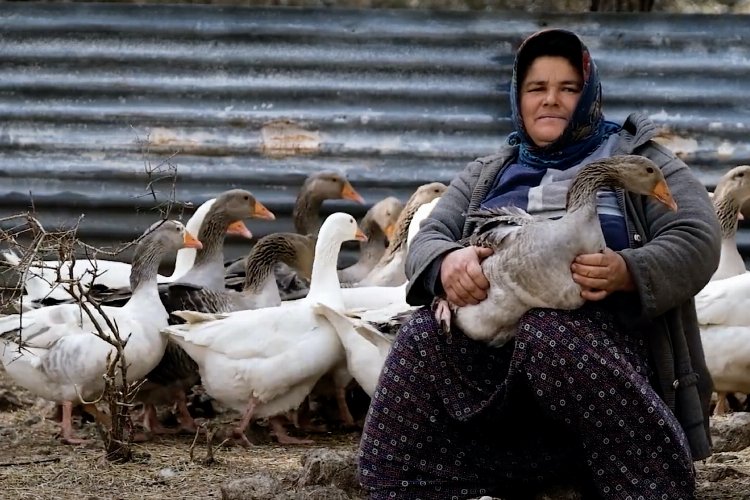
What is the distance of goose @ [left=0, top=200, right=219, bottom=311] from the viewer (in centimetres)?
623

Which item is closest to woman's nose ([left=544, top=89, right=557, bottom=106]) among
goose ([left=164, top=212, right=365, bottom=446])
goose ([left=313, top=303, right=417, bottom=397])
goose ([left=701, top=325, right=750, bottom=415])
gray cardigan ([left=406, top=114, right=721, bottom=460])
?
gray cardigan ([left=406, top=114, right=721, bottom=460])

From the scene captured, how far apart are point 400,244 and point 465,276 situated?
2928 millimetres

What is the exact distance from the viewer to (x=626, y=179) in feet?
13.3

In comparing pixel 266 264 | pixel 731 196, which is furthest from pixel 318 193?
pixel 731 196

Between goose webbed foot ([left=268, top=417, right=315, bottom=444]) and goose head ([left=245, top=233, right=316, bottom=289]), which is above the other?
goose head ([left=245, top=233, right=316, bottom=289])

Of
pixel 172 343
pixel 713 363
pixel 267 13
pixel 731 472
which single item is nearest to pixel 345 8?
pixel 267 13

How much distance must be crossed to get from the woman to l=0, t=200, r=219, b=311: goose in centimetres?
226

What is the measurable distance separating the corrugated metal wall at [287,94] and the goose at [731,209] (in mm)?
327

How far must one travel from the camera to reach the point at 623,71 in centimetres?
710

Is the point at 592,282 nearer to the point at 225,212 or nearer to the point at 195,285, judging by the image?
the point at 195,285

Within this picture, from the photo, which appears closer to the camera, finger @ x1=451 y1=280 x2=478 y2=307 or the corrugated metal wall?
finger @ x1=451 y1=280 x2=478 y2=307

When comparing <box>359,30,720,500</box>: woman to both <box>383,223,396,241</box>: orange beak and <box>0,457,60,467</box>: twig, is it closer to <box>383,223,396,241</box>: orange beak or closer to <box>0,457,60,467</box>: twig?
<box>0,457,60,467</box>: twig

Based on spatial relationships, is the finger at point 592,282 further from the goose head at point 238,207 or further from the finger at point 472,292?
the goose head at point 238,207

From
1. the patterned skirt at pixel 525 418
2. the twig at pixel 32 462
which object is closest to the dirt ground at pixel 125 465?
the twig at pixel 32 462
